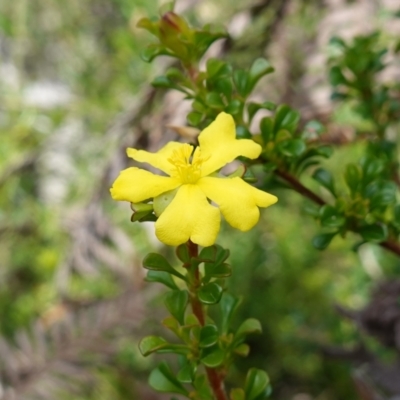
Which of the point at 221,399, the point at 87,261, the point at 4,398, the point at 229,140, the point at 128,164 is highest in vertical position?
the point at 229,140

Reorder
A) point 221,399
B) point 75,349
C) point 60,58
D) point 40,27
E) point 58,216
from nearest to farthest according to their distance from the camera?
1. point 221,399
2. point 75,349
3. point 58,216
4. point 40,27
5. point 60,58

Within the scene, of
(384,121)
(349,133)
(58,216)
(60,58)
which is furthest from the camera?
(60,58)

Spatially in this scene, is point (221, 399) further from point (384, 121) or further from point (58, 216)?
point (58, 216)

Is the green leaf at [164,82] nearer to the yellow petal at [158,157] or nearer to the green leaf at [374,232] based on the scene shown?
the yellow petal at [158,157]

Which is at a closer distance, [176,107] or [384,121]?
[384,121]

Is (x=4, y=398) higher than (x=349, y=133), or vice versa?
(x=349, y=133)

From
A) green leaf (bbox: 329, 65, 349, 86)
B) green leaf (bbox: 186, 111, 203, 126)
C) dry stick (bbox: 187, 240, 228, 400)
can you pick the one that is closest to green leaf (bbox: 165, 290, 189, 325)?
dry stick (bbox: 187, 240, 228, 400)

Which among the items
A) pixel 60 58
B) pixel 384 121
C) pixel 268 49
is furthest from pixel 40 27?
pixel 384 121
